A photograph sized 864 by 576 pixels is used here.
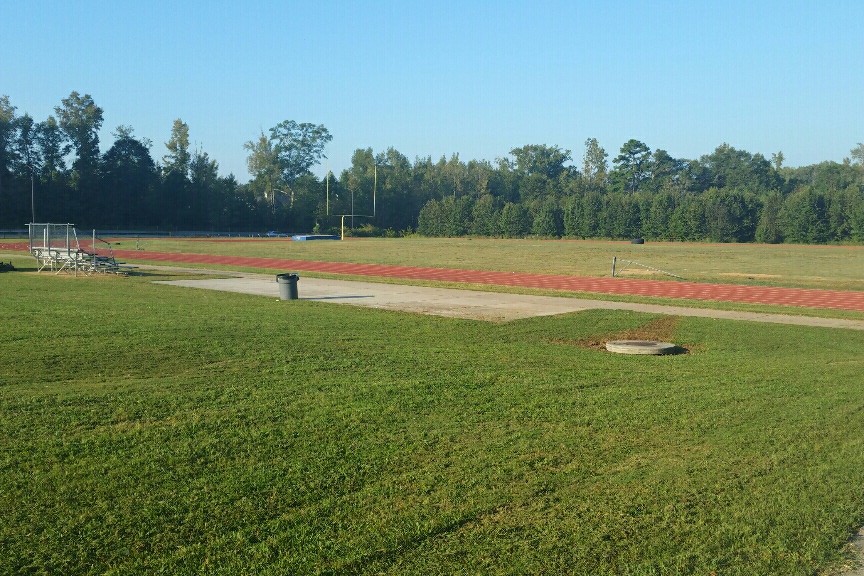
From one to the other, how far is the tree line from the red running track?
58.6 meters

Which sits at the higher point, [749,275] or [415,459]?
[749,275]

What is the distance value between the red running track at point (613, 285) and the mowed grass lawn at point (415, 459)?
1187 centimetres

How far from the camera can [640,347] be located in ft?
45.2

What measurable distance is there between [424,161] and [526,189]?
27.4 metres

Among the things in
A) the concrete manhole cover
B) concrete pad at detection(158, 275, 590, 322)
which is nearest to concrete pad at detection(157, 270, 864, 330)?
concrete pad at detection(158, 275, 590, 322)

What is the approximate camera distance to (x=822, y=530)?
548 cm

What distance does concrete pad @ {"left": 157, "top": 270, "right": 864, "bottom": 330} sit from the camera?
19.3m

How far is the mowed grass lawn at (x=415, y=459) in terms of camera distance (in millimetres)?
5043

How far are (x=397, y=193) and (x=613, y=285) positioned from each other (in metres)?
102

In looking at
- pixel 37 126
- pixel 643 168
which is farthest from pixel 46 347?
→ pixel 643 168

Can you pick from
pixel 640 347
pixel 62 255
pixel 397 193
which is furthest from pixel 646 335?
pixel 397 193

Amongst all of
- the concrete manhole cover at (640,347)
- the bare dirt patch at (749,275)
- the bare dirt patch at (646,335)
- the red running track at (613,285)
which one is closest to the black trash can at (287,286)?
the bare dirt patch at (646,335)

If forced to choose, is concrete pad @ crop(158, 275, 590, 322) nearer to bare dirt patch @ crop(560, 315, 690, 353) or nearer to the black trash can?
the black trash can

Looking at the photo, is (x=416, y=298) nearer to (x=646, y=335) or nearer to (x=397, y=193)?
(x=646, y=335)
